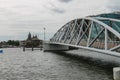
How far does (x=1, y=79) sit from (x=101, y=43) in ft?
73.3

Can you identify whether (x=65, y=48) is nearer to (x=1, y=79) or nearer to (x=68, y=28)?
(x=68, y=28)

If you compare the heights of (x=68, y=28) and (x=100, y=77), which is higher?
(x=68, y=28)

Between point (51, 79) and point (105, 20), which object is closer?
point (51, 79)

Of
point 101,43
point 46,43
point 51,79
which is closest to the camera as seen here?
point 51,79

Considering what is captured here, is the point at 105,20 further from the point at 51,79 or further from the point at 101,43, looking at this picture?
the point at 51,79

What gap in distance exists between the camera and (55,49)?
141 metres

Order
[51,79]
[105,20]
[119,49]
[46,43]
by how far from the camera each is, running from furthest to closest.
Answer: [46,43]
[105,20]
[119,49]
[51,79]

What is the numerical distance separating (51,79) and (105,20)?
21936 mm

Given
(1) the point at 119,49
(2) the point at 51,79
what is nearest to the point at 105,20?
(1) the point at 119,49

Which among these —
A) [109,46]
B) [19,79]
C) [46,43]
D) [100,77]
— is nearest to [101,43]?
[109,46]

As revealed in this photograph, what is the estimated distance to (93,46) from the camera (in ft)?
187

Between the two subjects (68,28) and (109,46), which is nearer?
(109,46)

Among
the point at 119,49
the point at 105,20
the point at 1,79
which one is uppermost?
the point at 105,20

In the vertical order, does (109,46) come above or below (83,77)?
above
